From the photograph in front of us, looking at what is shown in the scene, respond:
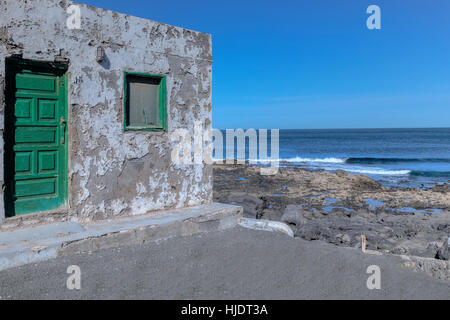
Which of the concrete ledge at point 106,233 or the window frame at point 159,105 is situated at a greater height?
the window frame at point 159,105

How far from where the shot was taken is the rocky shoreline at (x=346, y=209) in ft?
26.8

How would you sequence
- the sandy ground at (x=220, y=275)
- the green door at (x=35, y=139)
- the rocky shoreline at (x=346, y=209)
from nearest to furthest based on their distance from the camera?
the sandy ground at (x=220, y=275)
the green door at (x=35, y=139)
the rocky shoreline at (x=346, y=209)

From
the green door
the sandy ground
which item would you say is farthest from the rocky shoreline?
the green door

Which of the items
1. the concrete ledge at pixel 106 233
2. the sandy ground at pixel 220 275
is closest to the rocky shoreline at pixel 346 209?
the sandy ground at pixel 220 275

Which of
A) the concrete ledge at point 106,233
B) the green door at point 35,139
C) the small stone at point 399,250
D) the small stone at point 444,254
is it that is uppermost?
the green door at point 35,139

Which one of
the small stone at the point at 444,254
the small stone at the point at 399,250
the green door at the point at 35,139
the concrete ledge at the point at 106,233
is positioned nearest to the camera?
the concrete ledge at the point at 106,233

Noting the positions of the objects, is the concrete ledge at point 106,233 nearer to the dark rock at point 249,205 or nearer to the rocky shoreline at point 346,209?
the rocky shoreline at point 346,209

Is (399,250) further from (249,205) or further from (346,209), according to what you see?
(346,209)

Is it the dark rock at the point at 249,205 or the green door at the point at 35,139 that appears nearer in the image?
the green door at the point at 35,139

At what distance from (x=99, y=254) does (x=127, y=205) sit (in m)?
1.25

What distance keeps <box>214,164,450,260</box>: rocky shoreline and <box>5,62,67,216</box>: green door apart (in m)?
5.13

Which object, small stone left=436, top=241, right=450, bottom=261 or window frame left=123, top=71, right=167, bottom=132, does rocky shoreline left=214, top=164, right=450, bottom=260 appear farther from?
window frame left=123, top=71, right=167, bottom=132

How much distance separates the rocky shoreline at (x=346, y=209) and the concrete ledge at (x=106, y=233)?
2.68 m
